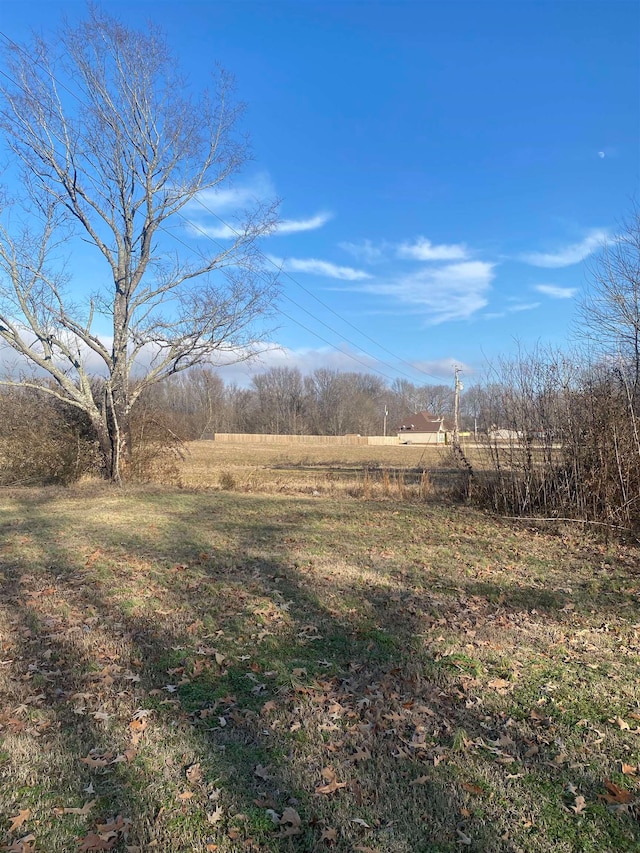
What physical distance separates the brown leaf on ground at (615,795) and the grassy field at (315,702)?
1 centimetres

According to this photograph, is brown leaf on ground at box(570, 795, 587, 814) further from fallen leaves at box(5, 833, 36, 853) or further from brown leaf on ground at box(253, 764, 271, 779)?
fallen leaves at box(5, 833, 36, 853)

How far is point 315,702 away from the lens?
11.8 ft

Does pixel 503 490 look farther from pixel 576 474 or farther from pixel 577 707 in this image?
pixel 577 707

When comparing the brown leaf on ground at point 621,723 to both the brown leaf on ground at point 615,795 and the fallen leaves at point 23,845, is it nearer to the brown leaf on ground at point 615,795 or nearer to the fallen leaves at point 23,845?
the brown leaf on ground at point 615,795

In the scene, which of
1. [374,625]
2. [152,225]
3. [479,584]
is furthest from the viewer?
[152,225]

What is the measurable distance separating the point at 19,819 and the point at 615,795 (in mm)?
2856

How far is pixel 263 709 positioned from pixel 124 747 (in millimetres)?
865

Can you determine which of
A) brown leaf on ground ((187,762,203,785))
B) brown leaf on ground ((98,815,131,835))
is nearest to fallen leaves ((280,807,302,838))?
brown leaf on ground ((187,762,203,785))

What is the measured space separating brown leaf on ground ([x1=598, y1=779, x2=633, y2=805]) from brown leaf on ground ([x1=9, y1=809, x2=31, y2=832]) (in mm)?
2748

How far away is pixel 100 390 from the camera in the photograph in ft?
52.3

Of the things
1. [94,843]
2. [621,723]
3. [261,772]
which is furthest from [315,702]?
[621,723]

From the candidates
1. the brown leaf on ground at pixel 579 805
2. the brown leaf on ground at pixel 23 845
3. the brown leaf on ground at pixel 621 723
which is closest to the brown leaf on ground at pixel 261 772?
the brown leaf on ground at pixel 23 845

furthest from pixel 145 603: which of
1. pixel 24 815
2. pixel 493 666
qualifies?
pixel 493 666

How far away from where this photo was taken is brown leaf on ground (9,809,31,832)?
2.41 meters
